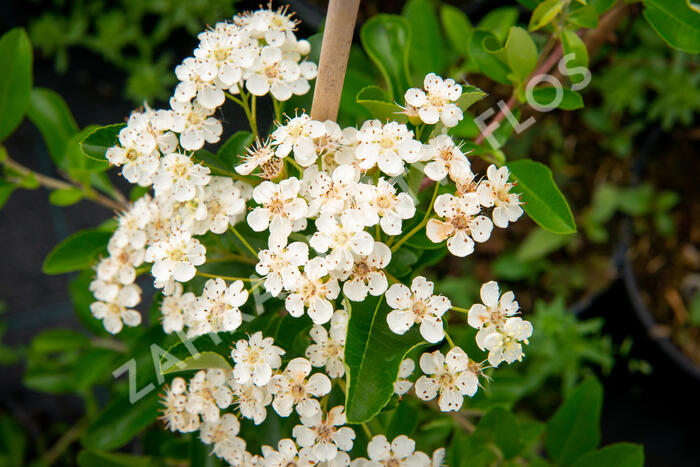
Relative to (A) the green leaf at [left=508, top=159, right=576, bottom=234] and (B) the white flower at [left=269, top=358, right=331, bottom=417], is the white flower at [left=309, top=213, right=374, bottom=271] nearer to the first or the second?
(B) the white flower at [left=269, top=358, right=331, bottom=417]

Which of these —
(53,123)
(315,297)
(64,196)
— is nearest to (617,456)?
(315,297)

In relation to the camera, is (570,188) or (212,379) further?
(570,188)

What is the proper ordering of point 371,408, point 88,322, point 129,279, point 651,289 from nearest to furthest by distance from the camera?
point 371,408 → point 129,279 → point 88,322 → point 651,289

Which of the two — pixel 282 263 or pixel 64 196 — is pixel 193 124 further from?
pixel 64 196

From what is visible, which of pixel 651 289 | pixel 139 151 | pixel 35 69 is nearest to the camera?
pixel 139 151

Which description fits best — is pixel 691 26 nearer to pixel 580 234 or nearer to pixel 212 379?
pixel 212 379

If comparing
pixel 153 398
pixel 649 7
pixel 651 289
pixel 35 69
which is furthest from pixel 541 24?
pixel 35 69
